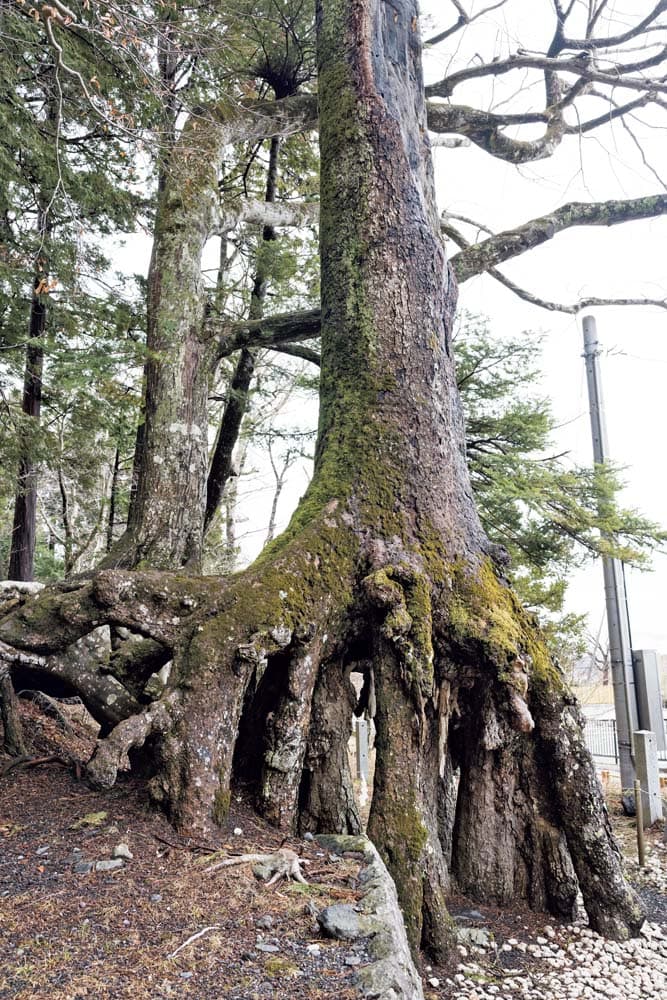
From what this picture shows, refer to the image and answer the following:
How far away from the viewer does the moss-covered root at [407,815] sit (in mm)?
3086

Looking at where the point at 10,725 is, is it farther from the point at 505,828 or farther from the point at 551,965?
the point at 551,965

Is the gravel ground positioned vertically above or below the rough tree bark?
below

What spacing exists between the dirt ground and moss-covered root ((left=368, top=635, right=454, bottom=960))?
0.22m

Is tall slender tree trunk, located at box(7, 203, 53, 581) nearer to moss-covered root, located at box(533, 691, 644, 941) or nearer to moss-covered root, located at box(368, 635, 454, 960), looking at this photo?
moss-covered root, located at box(368, 635, 454, 960)

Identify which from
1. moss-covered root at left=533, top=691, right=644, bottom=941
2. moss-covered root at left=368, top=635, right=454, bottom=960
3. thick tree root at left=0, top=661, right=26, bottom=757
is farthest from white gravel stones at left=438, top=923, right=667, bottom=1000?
thick tree root at left=0, top=661, right=26, bottom=757

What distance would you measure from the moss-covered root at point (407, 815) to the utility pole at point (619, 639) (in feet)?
16.5

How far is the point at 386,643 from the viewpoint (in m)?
3.50

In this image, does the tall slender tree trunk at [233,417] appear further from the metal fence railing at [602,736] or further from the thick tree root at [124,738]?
the metal fence railing at [602,736]

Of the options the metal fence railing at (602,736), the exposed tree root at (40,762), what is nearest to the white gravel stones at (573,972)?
the exposed tree root at (40,762)

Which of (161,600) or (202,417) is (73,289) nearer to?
(202,417)

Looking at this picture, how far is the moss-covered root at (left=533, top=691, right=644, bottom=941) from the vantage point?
139 inches

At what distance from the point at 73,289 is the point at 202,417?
1780 millimetres

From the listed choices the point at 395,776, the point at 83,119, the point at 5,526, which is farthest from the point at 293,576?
the point at 5,526

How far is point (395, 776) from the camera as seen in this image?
3.26 metres
